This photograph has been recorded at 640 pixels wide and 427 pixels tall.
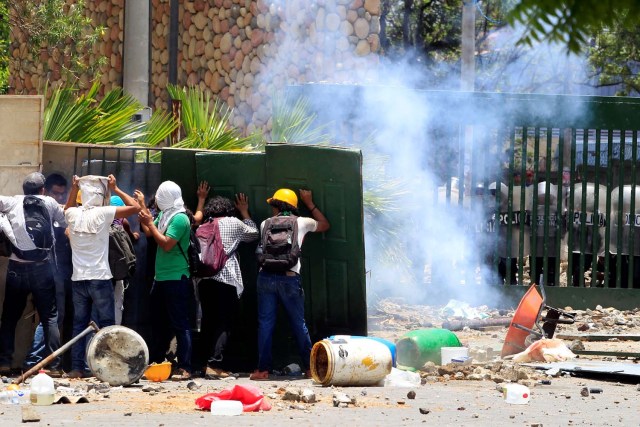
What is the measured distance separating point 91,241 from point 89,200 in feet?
1.05

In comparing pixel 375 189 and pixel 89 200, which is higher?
pixel 375 189

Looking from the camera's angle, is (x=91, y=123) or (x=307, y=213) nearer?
(x=307, y=213)

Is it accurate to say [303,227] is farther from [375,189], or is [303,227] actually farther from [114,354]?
[375,189]

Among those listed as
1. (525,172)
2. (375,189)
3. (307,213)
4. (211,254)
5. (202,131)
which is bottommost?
(211,254)

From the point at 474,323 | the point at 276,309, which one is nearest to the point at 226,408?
the point at 276,309

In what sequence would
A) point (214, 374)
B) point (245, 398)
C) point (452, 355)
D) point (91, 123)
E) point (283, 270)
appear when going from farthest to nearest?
point (91, 123) < point (452, 355) < point (214, 374) < point (283, 270) < point (245, 398)

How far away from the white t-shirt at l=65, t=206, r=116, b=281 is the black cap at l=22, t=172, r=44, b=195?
312 mm

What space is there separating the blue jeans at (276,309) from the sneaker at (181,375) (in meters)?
0.56

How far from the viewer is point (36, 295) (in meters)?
9.16

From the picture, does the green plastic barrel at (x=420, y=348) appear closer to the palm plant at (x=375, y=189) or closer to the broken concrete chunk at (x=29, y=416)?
the palm plant at (x=375, y=189)

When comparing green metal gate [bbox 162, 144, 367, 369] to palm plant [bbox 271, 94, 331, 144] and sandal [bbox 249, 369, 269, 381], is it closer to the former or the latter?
sandal [bbox 249, 369, 269, 381]

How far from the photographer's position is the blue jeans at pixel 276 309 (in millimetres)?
9344

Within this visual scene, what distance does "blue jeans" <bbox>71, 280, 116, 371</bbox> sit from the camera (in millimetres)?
9125

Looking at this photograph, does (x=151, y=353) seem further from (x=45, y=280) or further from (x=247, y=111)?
(x=247, y=111)
